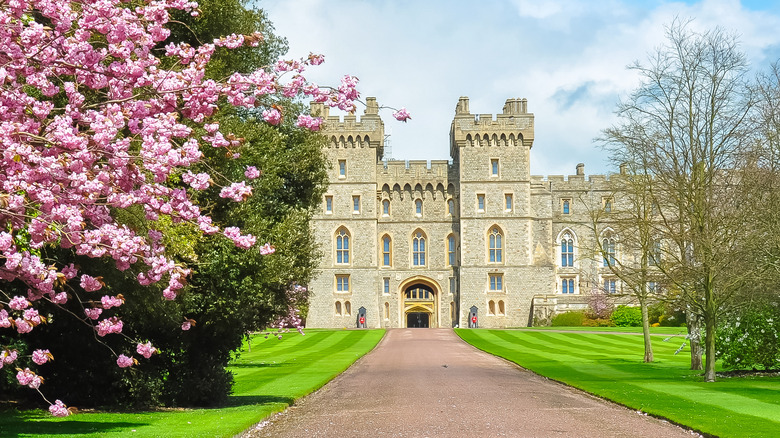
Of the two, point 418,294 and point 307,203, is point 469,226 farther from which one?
point 307,203

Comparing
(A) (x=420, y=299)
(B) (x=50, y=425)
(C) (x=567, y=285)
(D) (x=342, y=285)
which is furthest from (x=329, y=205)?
(B) (x=50, y=425)

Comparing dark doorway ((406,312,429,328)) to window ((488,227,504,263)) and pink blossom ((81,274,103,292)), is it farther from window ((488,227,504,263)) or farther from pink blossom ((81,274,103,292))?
pink blossom ((81,274,103,292))

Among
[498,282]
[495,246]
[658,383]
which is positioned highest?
[495,246]

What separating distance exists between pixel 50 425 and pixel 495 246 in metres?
50.5

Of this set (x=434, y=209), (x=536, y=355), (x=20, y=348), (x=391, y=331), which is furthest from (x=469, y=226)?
(x=20, y=348)

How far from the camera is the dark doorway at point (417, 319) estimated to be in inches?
2662

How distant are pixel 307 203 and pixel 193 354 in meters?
8.56

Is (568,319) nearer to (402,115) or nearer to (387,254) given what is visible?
(387,254)

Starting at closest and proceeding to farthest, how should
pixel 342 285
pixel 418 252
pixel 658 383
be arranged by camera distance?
pixel 658 383, pixel 342 285, pixel 418 252

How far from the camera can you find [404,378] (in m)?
23.3

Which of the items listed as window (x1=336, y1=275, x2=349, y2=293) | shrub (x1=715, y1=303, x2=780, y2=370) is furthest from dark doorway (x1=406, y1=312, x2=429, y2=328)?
shrub (x1=715, y1=303, x2=780, y2=370)

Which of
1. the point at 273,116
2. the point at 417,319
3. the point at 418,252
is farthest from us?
the point at 417,319

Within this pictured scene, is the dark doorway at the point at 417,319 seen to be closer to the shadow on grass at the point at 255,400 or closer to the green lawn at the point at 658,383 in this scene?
the green lawn at the point at 658,383

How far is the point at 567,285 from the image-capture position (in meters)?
66.9
